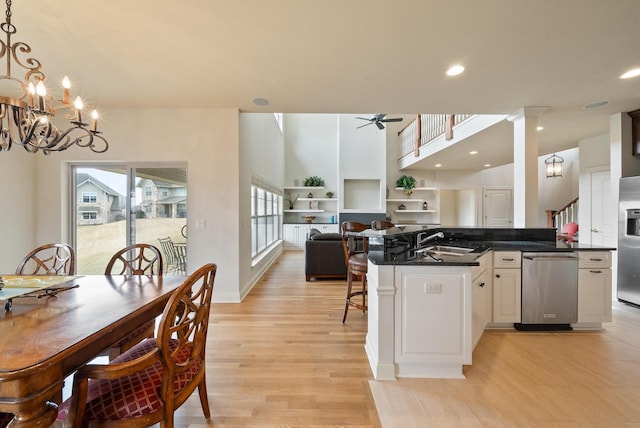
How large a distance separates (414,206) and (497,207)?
2576 mm

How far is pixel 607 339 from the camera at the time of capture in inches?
105

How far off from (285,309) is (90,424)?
2.42 meters

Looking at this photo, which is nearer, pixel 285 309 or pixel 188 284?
pixel 188 284

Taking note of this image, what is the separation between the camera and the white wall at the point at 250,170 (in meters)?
3.82

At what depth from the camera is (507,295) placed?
2828 mm

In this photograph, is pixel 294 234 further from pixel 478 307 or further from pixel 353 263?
pixel 478 307

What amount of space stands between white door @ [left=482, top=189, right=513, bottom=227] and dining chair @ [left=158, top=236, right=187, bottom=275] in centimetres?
860

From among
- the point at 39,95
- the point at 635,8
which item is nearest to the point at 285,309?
the point at 39,95

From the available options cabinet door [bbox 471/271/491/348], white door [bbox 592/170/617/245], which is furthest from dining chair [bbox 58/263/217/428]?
white door [bbox 592/170/617/245]

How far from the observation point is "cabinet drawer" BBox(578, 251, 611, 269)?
111 inches

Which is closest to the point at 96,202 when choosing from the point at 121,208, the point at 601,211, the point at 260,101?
the point at 121,208

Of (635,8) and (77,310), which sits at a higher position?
Answer: (635,8)

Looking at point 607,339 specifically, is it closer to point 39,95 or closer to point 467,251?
point 467,251

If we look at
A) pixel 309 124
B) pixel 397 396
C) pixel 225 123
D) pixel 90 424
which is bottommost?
pixel 397 396
